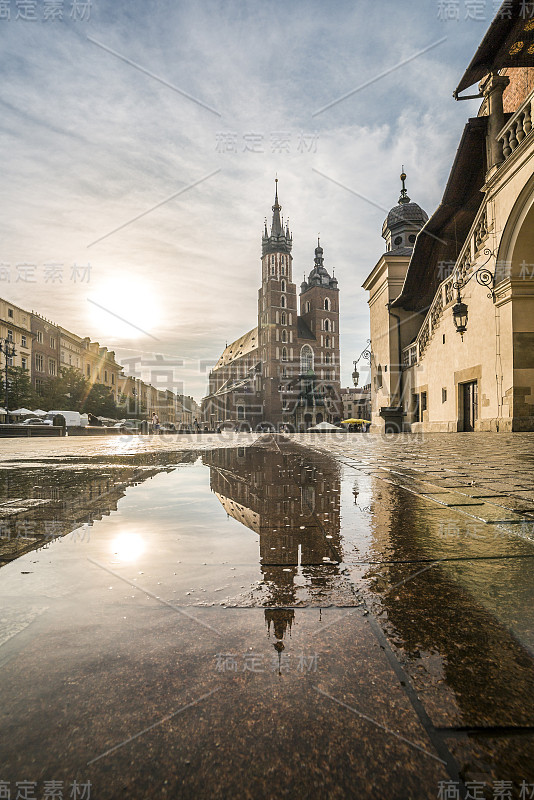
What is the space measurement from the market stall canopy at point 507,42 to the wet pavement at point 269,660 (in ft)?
47.8

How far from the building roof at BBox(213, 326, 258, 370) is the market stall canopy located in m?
72.9

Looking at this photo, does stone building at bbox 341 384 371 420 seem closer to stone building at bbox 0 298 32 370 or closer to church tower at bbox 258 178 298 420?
church tower at bbox 258 178 298 420

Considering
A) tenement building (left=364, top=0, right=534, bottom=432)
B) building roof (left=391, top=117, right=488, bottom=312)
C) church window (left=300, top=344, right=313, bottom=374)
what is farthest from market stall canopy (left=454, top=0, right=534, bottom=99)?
church window (left=300, top=344, right=313, bottom=374)

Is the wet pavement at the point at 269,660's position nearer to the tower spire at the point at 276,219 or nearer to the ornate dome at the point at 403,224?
the ornate dome at the point at 403,224

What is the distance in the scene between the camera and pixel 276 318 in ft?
259

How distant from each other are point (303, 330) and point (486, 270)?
7387cm

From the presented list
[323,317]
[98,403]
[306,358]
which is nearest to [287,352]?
[306,358]

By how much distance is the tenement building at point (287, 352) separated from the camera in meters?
73.3

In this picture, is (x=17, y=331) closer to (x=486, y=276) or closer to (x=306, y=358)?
(x=306, y=358)

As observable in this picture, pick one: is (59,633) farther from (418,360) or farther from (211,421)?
(211,421)

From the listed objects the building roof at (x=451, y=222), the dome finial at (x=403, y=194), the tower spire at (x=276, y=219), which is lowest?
the building roof at (x=451, y=222)

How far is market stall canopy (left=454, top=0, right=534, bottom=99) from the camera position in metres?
11.2

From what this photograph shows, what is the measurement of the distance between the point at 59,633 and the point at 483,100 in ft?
69.0

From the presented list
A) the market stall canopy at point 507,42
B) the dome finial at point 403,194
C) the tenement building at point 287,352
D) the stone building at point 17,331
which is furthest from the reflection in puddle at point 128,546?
the tenement building at point 287,352
